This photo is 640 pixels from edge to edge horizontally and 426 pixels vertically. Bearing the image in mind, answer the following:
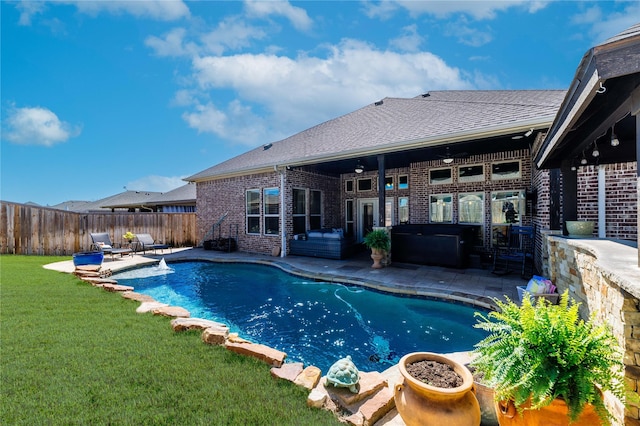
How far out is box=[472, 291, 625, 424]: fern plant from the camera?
4.42 feet

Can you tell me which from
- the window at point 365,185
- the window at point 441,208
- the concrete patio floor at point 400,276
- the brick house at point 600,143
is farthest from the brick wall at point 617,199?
the window at point 365,185

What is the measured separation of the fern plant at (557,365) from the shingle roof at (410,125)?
4.68 metres

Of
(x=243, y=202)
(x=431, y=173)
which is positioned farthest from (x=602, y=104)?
(x=243, y=202)

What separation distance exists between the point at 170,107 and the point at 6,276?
10.4 metres

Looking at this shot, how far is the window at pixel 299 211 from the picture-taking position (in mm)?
9805

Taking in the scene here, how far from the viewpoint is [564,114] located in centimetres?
265

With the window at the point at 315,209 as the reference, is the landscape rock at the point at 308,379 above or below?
below

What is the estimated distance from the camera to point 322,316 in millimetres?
4555

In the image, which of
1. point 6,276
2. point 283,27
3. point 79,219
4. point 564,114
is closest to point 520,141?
point 564,114

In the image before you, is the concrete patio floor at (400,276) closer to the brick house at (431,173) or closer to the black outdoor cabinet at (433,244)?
the black outdoor cabinet at (433,244)

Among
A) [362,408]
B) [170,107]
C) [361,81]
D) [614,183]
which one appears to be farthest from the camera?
[170,107]

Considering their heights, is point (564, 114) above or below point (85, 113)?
below

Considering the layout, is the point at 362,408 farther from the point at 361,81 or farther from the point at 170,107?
the point at 170,107

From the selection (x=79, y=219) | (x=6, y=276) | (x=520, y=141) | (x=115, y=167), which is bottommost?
(x=6, y=276)
